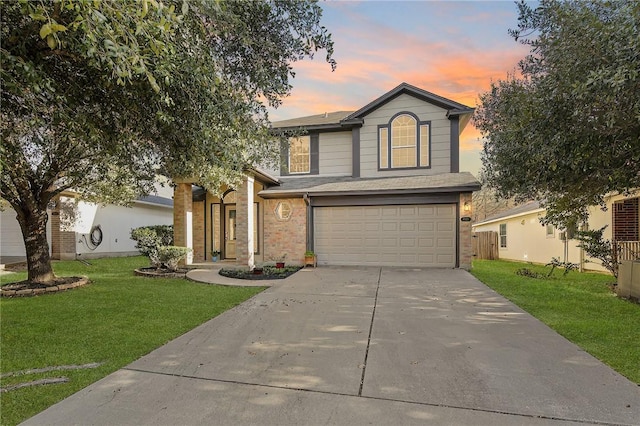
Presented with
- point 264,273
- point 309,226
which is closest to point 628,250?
point 309,226

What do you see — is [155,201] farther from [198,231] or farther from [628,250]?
[628,250]

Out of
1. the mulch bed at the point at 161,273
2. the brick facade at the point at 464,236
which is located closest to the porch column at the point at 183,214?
the mulch bed at the point at 161,273

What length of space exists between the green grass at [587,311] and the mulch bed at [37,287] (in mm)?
10657

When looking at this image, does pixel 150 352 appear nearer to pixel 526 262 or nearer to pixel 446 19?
pixel 446 19

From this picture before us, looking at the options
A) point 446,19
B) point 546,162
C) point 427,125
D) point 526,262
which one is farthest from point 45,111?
point 526,262

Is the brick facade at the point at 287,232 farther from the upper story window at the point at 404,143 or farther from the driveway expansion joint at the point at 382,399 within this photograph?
the driveway expansion joint at the point at 382,399

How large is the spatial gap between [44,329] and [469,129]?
1456cm

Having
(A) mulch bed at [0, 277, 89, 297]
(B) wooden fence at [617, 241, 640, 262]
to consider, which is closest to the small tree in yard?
(B) wooden fence at [617, 241, 640, 262]

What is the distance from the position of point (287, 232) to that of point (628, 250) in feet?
34.7

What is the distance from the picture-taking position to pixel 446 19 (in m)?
7.68

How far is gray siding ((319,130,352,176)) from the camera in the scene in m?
13.6

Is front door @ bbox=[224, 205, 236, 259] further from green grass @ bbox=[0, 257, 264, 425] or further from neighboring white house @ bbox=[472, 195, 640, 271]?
neighboring white house @ bbox=[472, 195, 640, 271]

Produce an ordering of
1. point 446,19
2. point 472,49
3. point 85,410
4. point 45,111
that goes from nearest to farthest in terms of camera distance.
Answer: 1. point 85,410
2. point 45,111
3. point 446,19
4. point 472,49

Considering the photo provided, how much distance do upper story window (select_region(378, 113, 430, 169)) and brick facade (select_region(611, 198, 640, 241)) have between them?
6.28 meters
